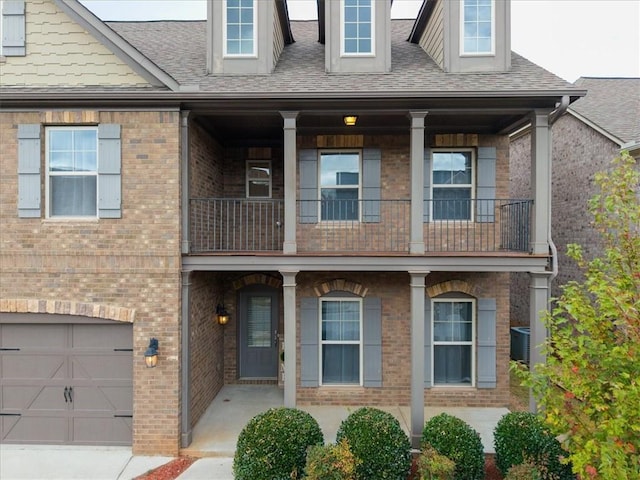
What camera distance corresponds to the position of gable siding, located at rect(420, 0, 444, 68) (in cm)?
766

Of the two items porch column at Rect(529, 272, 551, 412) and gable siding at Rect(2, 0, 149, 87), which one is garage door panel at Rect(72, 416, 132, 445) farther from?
Result: porch column at Rect(529, 272, 551, 412)

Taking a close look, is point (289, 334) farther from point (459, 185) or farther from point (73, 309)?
point (459, 185)

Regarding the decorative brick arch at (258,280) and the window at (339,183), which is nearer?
the window at (339,183)

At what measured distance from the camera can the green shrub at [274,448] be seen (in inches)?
208

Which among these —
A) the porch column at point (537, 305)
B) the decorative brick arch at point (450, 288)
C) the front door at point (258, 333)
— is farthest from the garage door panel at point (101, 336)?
the porch column at point (537, 305)

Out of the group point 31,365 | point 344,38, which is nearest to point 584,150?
point 344,38

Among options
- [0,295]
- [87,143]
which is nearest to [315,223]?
[87,143]

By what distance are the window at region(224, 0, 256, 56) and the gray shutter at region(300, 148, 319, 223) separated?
231cm

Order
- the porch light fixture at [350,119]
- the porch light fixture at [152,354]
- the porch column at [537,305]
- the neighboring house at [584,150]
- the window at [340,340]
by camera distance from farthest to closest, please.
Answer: the neighboring house at [584,150] → the window at [340,340] → the porch light fixture at [350,119] → the porch column at [537,305] → the porch light fixture at [152,354]

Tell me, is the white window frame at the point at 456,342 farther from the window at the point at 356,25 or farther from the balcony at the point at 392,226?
the window at the point at 356,25

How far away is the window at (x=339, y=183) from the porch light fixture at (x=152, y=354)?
4003 millimetres

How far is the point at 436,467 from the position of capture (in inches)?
198

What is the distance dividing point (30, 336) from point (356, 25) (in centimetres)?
847

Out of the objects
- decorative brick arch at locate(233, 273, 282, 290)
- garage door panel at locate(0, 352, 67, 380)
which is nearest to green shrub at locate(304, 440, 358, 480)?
decorative brick arch at locate(233, 273, 282, 290)
